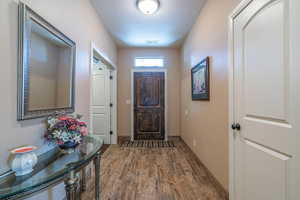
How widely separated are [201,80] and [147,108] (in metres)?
2.18

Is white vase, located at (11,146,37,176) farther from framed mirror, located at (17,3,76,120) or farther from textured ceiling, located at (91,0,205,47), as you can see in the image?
textured ceiling, located at (91,0,205,47)

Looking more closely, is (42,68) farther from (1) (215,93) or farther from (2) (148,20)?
(2) (148,20)

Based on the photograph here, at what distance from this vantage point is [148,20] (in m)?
2.84

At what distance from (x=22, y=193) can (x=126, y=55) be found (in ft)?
13.7

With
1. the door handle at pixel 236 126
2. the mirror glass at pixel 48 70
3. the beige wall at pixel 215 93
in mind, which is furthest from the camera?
the beige wall at pixel 215 93

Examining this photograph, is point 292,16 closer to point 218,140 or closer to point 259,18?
point 259,18

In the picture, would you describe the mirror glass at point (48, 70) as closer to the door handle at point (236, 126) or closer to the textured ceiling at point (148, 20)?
the textured ceiling at point (148, 20)

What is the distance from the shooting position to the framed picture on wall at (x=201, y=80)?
7.38 ft

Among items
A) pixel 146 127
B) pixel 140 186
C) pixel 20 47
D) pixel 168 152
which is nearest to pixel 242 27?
pixel 20 47

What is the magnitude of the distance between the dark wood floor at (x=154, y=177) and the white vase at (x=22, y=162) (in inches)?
48.1

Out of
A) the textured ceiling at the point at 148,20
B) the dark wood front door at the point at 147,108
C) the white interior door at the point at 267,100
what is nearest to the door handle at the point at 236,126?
the white interior door at the point at 267,100

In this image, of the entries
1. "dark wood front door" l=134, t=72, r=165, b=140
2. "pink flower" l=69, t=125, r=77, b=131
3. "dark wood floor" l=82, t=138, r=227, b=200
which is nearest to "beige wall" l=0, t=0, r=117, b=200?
"pink flower" l=69, t=125, r=77, b=131

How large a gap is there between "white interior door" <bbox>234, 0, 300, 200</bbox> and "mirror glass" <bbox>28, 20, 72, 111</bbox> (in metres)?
1.80

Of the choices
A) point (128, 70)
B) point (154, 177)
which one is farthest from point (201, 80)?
point (128, 70)
